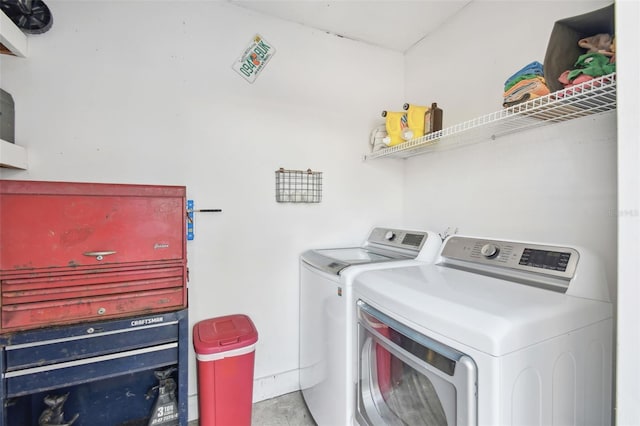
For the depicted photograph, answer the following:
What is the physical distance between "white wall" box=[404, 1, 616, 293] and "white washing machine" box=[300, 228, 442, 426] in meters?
0.41

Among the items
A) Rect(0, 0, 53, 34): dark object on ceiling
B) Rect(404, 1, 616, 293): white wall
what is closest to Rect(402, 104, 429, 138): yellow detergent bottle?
Rect(404, 1, 616, 293): white wall

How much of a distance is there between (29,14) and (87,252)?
126 cm

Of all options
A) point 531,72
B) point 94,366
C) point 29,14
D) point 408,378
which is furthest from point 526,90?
point 29,14

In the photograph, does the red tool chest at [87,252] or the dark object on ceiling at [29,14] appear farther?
the dark object on ceiling at [29,14]

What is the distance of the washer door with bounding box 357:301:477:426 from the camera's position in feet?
2.46

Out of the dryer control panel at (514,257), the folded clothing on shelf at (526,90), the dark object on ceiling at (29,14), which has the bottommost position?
the dryer control panel at (514,257)

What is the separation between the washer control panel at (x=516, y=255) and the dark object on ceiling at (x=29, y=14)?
2.47 meters

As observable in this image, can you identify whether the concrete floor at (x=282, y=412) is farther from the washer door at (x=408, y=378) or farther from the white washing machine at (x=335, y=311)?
the washer door at (x=408, y=378)

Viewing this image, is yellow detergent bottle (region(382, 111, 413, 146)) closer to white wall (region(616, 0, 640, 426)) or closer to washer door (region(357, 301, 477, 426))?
washer door (region(357, 301, 477, 426))

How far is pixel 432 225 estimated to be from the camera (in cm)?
207

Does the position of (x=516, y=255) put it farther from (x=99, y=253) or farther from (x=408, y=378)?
(x=99, y=253)

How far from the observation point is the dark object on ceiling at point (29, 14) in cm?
128

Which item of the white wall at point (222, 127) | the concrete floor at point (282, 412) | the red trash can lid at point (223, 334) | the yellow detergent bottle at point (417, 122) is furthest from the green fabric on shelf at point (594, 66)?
the concrete floor at point (282, 412)

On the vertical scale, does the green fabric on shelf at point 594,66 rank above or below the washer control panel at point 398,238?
above
